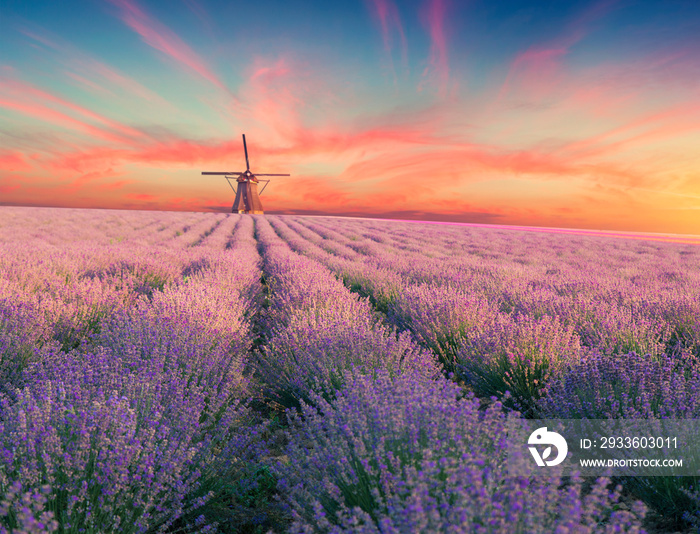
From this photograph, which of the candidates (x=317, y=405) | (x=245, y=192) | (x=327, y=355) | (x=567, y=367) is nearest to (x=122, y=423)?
(x=317, y=405)

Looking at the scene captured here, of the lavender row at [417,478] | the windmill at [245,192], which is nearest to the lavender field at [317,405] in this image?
the lavender row at [417,478]

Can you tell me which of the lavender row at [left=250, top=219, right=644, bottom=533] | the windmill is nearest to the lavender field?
the lavender row at [left=250, top=219, right=644, bottom=533]

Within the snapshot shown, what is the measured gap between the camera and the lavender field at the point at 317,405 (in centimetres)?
128

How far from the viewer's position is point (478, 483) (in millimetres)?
1047

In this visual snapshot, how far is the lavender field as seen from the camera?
128cm

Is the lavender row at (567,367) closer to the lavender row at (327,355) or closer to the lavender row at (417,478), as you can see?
the lavender row at (417,478)

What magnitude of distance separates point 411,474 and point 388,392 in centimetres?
53

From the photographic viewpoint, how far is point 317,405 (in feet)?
7.75

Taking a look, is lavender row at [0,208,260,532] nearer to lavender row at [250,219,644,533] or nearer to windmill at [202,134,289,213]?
lavender row at [250,219,644,533]

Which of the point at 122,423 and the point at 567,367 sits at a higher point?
the point at 122,423

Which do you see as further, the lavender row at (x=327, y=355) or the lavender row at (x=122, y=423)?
the lavender row at (x=327, y=355)

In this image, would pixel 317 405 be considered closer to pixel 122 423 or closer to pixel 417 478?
pixel 122 423

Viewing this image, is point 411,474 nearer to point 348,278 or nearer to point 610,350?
point 610,350

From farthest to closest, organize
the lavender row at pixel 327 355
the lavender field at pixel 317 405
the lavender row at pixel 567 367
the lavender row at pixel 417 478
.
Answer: the lavender row at pixel 327 355 → the lavender row at pixel 567 367 → the lavender field at pixel 317 405 → the lavender row at pixel 417 478
